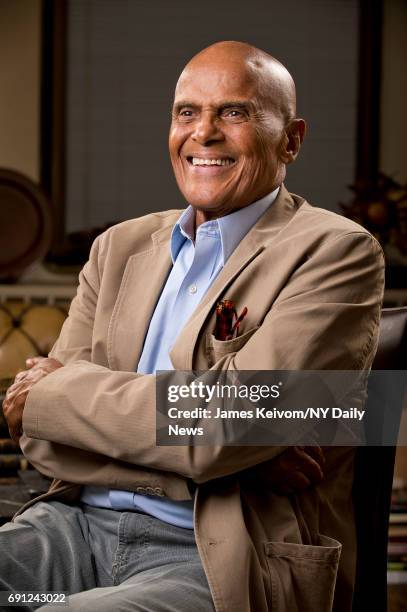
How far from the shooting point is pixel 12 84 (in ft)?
12.5

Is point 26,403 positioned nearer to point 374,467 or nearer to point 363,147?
point 374,467

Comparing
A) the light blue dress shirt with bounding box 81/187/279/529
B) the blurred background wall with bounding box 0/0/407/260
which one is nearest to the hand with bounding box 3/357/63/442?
the light blue dress shirt with bounding box 81/187/279/529

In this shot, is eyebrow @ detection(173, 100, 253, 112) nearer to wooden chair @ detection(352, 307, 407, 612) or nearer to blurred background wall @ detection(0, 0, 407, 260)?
wooden chair @ detection(352, 307, 407, 612)

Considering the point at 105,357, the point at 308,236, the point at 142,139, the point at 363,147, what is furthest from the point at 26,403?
the point at 363,147

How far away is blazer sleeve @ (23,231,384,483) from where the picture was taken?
1246 millimetres

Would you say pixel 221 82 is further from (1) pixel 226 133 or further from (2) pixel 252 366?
(2) pixel 252 366

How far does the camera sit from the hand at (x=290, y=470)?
129cm

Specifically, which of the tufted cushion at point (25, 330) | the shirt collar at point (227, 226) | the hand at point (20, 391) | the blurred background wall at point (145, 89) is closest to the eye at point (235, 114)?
the shirt collar at point (227, 226)

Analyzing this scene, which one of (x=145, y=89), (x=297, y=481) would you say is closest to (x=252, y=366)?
(x=297, y=481)

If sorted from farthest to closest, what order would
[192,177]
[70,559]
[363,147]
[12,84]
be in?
[363,147]
[12,84]
[192,177]
[70,559]

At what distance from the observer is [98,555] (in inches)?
54.1

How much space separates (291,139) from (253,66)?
0.15 metres

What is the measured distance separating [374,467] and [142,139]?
2705 millimetres

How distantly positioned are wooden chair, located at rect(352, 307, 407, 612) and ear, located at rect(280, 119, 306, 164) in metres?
0.37
